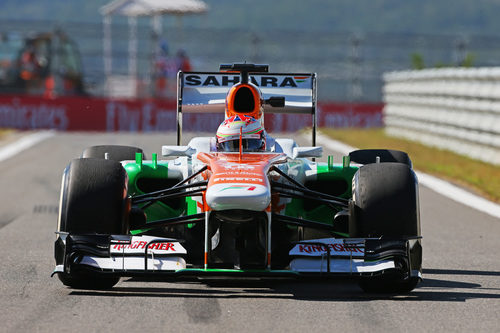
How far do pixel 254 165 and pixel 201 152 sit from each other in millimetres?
711

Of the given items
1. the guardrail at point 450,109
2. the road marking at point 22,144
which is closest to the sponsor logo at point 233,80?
the guardrail at point 450,109

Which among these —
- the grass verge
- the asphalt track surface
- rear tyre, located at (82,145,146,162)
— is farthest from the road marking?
the asphalt track surface

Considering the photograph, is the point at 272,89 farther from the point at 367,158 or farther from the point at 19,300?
the point at 19,300

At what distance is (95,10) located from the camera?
4646 inches

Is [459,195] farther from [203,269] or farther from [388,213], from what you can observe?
[203,269]

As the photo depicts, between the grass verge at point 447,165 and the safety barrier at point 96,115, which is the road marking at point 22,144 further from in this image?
the grass verge at point 447,165

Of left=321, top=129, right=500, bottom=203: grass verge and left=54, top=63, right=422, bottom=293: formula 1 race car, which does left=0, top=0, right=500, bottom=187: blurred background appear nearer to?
left=321, top=129, right=500, bottom=203: grass verge

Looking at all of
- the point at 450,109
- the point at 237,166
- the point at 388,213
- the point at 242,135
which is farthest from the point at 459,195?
the point at 450,109

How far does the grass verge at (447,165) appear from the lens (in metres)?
15.6

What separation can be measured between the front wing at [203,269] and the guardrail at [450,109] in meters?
11.1

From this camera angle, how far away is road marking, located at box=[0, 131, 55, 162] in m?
21.9

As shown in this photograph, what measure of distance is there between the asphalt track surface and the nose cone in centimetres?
61

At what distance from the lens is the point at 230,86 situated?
1014cm

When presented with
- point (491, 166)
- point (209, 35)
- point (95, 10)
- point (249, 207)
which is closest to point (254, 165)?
point (249, 207)
